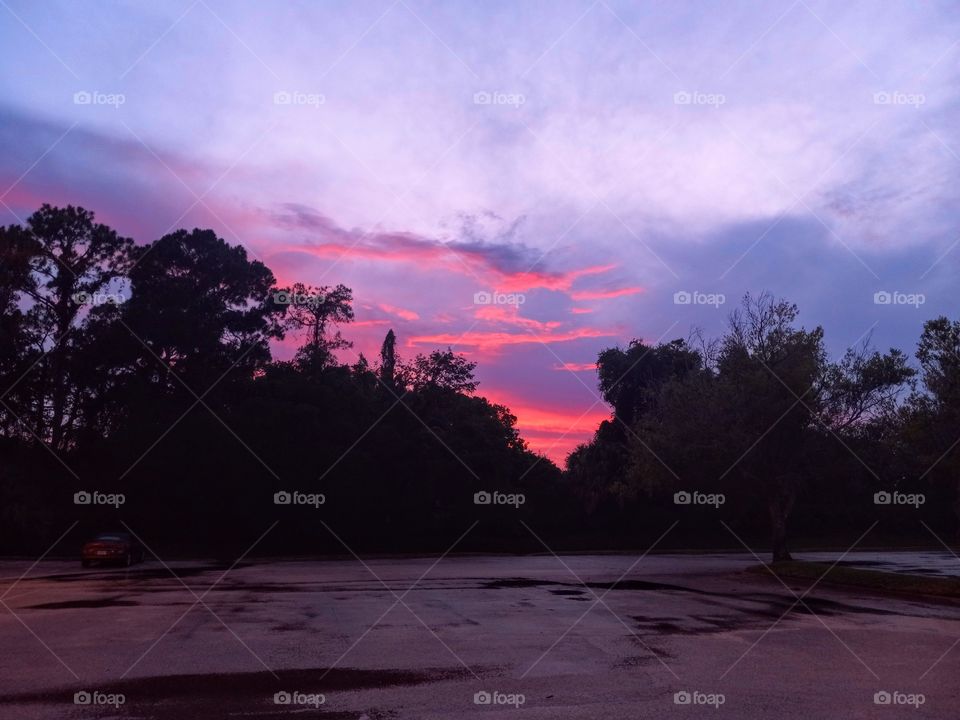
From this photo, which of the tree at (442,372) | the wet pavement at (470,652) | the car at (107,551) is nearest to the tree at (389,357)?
the tree at (442,372)

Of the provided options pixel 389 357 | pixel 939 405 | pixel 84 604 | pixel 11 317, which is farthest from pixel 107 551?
pixel 389 357

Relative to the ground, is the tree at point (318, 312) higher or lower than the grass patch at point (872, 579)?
higher

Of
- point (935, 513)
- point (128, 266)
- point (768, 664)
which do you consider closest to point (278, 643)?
point (768, 664)

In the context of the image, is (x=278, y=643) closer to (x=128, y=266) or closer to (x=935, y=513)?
(x=128, y=266)

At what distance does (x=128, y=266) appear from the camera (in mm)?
59875

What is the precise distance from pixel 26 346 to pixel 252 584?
119 ft

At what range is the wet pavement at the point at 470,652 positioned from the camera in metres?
9.15

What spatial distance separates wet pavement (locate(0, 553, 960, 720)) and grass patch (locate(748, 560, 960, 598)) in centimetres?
189

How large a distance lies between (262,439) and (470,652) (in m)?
43.3

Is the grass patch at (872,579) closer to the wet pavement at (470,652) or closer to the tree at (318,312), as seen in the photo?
the wet pavement at (470,652)

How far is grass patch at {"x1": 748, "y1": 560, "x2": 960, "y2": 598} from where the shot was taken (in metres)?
22.7

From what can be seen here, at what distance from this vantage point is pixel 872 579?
82.4ft

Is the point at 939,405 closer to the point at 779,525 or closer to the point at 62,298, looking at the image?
the point at 779,525

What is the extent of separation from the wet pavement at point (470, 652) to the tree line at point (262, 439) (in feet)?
55.5
